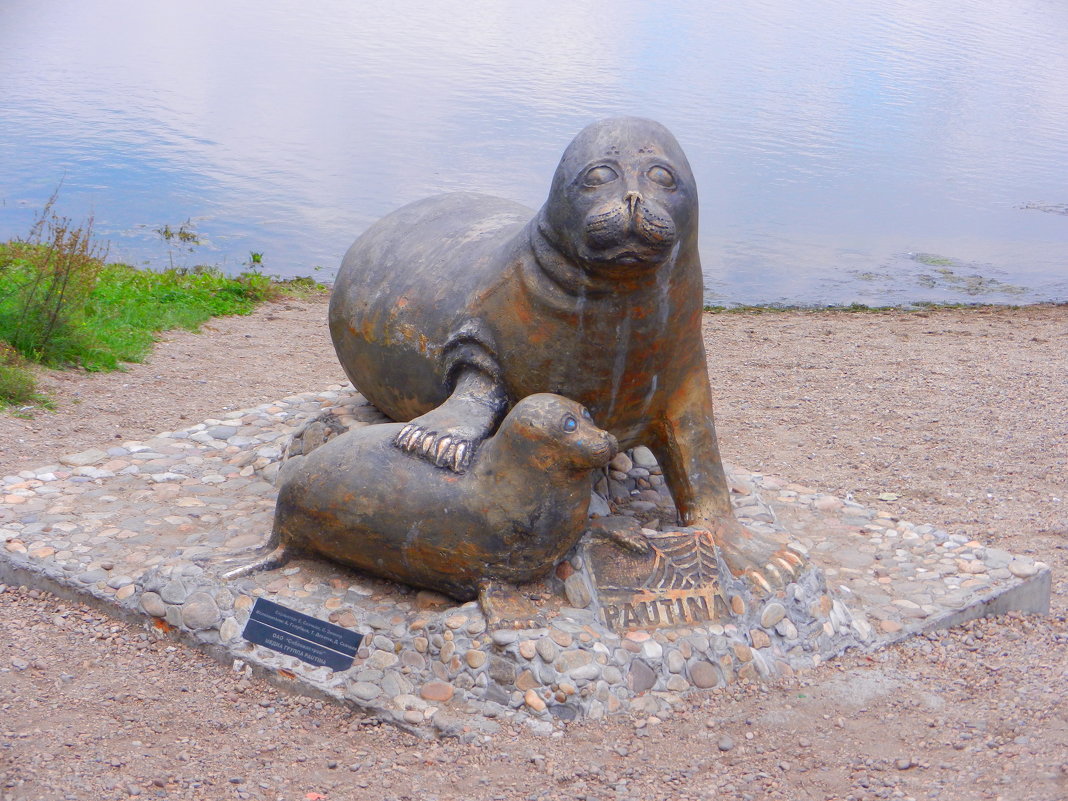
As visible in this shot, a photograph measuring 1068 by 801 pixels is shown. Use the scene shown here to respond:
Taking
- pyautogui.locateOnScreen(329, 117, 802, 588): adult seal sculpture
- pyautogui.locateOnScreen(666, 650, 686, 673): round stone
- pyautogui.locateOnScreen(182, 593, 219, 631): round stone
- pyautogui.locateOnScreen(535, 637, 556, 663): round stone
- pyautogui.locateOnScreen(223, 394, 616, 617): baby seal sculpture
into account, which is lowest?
pyautogui.locateOnScreen(182, 593, 219, 631): round stone

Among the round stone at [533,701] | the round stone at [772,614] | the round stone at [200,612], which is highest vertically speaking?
the round stone at [772,614]

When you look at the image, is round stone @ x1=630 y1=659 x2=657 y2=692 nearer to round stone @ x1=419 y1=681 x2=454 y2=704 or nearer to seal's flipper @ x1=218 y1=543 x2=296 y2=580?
round stone @ x1=419 y1=681 x2=454 y2=704

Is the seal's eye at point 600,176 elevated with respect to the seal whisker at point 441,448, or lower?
elevated

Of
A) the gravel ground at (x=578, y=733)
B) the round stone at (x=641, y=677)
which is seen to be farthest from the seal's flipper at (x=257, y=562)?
the round stone at (x=641, y=677)

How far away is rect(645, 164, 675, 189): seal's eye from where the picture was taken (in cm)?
355

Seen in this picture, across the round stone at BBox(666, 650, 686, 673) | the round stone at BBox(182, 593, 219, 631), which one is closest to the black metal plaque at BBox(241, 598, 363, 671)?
the round stone at BBox(182, 593, 219, 631)

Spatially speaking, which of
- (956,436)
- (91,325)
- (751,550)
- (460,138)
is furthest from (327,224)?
(751,550)

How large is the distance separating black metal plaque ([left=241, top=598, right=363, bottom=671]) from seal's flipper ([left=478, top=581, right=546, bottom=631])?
0.42 m

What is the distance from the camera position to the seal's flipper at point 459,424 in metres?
3.69

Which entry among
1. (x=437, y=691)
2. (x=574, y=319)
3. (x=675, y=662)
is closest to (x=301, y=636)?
(x=437, y=691)

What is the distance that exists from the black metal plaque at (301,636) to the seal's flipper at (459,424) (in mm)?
632

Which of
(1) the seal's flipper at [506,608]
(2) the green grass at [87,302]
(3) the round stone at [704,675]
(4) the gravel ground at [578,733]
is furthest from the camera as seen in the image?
(2) the green grass at [87,302]

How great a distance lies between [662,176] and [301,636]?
6.13 ft

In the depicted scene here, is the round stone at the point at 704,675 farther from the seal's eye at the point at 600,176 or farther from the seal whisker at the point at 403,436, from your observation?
the seal's eye at the point at 600,176
